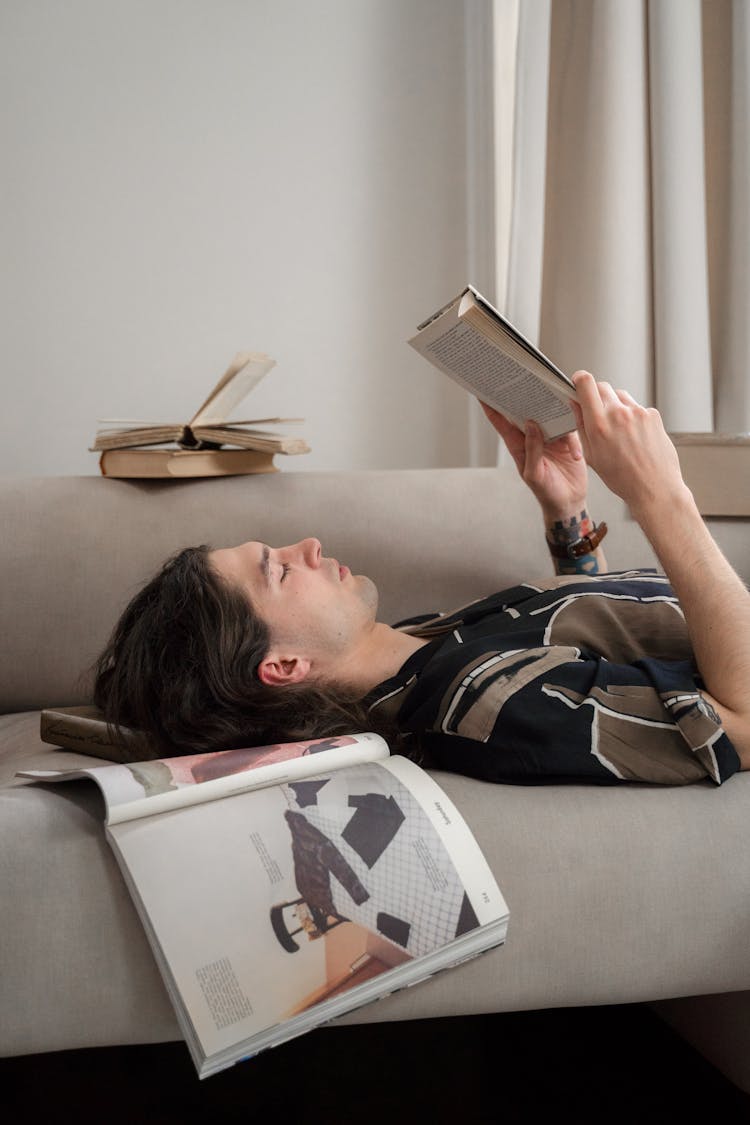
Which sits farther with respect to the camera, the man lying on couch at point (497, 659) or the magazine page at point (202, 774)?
the man lying on couch at point (497, 659)

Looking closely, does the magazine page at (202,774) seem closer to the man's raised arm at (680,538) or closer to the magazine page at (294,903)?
the magazine page at (294,903)

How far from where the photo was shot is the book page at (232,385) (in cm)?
171

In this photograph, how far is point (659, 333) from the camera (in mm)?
2104

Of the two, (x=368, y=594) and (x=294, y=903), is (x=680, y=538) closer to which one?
(x=368, y=594)

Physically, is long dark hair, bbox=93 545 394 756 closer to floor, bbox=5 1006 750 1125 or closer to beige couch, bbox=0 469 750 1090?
beige couch, bbox=0 469 750 1090

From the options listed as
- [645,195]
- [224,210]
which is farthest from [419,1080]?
[224,210]

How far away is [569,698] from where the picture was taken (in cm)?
103

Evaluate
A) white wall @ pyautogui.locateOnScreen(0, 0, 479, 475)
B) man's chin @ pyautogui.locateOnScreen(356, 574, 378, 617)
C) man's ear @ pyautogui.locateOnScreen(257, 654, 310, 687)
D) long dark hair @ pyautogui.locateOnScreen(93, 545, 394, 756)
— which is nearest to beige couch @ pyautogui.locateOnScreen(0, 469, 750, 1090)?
long dark hair @ pyautogui.locateOnScreen(93, 545, 394, 756)

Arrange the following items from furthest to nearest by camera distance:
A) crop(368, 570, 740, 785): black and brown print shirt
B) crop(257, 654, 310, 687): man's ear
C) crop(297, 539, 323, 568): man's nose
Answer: crop(297, 539, 323, 568): man's nose
crop(257, 654, 310, 687): man's ear
crop(368, 570, 740, 785): black and brown print shirt

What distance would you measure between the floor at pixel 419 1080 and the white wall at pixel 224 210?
145 cm

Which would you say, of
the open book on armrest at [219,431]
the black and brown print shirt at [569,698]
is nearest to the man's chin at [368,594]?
the black and brown print shirt at [569,698]

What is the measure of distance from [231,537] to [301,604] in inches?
16.5

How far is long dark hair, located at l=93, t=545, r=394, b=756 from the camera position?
1.24 m

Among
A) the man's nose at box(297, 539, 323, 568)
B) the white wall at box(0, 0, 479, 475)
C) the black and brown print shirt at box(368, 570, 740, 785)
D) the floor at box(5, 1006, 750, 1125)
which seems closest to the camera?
the black and brown print shirt at box(368, 570, 740, 785)
